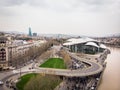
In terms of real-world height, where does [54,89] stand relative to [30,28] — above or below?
below

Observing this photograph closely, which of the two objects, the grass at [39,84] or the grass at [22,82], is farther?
the grass at [22,82]

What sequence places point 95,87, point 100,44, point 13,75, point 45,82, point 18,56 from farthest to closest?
point 100,44 < point 18,56 < point 13,75 < point 95,87 < point 45,82

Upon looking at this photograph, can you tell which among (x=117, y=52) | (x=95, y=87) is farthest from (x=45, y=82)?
(x=117, y=52)

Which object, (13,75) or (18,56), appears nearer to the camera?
(13,75)

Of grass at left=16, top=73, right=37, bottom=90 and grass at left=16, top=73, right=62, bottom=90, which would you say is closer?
grass at left=16, top=73, right=62, bottom=90

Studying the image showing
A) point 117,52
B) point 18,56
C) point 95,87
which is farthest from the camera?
point 117,52

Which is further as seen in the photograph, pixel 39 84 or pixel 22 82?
pixel 22 82

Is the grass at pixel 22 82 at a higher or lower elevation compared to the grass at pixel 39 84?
lower

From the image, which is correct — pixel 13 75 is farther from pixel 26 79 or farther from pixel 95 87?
pixel 95 87

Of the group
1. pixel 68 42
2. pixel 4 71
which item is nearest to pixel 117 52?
pixel 68 42

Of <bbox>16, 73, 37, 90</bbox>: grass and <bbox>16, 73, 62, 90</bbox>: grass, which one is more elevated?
<bbox>16, 73, 62, 90</bbox>: grass
